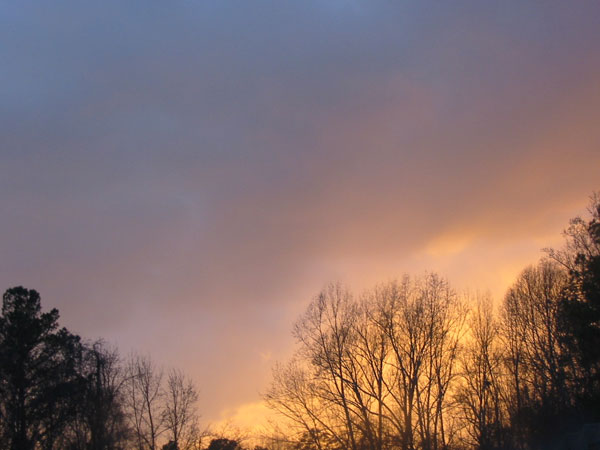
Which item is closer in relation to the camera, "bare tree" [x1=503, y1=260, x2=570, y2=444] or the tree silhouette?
the tree silhouette

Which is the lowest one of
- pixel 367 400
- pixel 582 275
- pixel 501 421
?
pixel 501 421

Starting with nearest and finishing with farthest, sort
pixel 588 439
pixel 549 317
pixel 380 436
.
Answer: pixel 588 439, pixel 380 436, pixel 549 317

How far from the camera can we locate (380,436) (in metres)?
40.1

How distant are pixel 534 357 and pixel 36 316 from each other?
143 feet

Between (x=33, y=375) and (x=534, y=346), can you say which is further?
(x=534, y=346)

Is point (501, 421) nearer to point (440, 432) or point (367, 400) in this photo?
point (440, 432)

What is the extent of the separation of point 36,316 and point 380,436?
94.6 feet

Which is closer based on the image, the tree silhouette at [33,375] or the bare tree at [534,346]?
the tree silhouette at [33,375]

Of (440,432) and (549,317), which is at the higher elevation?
(549,317)

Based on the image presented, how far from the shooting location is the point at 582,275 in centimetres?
3750

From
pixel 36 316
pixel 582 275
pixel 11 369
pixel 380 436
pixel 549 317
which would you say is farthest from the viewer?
pixel 549 317

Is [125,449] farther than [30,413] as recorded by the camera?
Yes

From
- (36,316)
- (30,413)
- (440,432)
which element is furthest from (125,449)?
(440,432)

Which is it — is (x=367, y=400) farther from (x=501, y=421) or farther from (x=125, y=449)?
(x=125, y=449)
